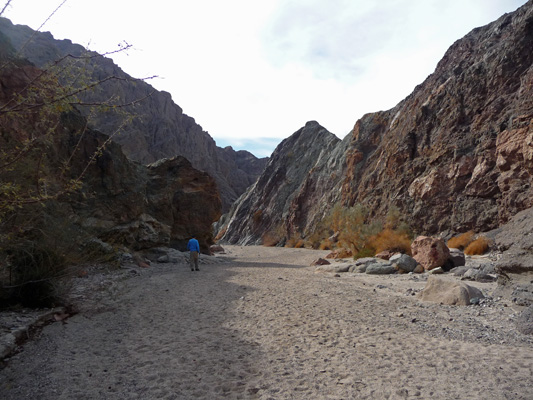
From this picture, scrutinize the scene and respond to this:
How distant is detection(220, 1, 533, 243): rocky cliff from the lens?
2036cm

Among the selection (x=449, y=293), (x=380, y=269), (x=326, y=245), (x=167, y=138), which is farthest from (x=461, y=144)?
(x=167, y=138)

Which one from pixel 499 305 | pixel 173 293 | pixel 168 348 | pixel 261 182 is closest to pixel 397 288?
pixel 499 305

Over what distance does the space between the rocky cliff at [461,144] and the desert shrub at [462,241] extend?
42.6 inches

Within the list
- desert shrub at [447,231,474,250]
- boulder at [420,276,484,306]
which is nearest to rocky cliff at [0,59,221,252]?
boulder at [420,276,484,306]

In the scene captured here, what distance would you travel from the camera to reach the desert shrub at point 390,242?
63.8ft

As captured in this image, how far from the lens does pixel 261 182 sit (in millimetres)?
65812

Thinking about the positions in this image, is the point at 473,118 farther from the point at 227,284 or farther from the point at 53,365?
the point at 53,365

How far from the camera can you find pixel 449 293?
7734 millimetres

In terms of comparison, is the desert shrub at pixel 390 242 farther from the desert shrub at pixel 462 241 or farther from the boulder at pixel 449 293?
the boulder at pixel 449 293

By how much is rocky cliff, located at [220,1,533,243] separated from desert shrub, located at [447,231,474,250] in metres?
1.08

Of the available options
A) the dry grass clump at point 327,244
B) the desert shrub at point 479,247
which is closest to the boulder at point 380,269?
the desert shrub at point 479,247

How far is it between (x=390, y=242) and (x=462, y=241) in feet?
14.2

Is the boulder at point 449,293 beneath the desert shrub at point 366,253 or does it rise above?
beneath

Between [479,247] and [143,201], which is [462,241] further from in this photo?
[143,201]
